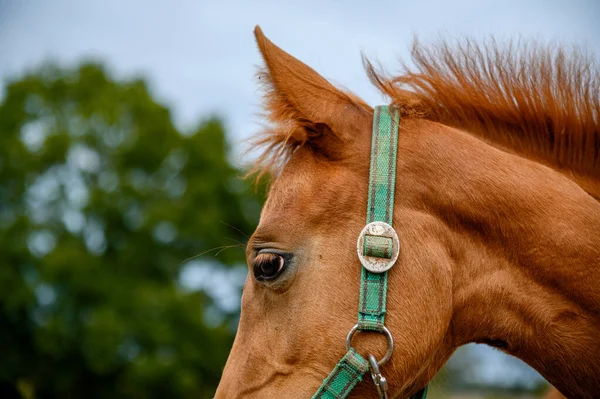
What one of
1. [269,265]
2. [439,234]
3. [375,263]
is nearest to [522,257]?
[439,234]

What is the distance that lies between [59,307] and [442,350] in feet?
100

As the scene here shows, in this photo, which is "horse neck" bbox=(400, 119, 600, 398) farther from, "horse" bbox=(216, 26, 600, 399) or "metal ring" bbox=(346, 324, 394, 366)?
"metal ring" bbox=(346, 324, 394, 366)

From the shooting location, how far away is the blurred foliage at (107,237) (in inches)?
1159

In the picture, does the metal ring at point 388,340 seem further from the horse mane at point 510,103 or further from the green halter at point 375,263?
the horse mane at point 510,103

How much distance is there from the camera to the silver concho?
2.71m

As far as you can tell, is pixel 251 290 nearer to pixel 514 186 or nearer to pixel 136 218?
pixel 514 186

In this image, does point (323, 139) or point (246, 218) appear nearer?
point (323, 139)

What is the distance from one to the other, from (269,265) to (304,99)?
83cm

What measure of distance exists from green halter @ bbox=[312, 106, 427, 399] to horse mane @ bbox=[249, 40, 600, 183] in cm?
37

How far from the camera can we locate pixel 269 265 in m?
2.84


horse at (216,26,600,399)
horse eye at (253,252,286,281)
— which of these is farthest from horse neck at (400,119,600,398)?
horse eye at (253,252,286,281)

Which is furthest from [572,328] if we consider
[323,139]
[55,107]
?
[55,107]

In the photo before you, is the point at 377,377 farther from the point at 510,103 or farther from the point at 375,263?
the point at 510,103

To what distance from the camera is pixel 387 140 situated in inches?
115
